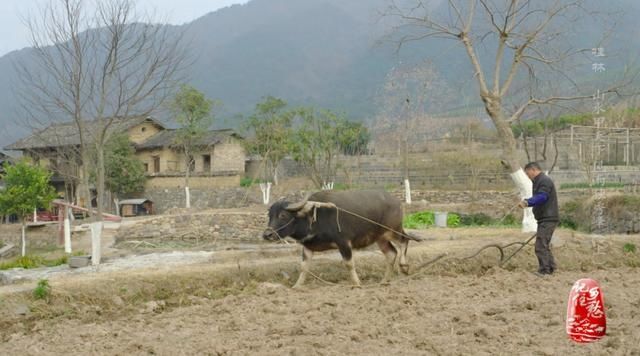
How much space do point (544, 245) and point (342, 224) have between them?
10.5ft

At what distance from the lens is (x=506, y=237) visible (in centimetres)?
1416

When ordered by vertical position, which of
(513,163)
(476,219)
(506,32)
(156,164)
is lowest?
(476,219)

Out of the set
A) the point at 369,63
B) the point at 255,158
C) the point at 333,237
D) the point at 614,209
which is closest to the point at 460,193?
the point at 614,209

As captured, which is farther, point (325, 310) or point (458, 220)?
point (458, 220)

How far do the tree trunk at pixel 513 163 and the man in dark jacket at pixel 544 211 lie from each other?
11.9 ft

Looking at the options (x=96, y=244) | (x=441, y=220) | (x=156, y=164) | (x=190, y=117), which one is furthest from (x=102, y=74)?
(x=156, y=164)

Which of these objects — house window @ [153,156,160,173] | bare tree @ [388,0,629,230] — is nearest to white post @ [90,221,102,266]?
bare tree @ [388,0,629,230]

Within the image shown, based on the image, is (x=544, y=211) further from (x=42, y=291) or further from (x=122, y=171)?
(x=122, y=171)

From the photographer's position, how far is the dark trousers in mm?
10081

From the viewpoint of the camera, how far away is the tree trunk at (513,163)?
1388 cm

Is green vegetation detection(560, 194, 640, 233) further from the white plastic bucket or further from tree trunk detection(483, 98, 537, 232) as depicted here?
tree trunk detection(483, 98, 537, 232)

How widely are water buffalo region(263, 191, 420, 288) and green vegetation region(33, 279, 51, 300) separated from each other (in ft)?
10.2

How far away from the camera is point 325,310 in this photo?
7527mm

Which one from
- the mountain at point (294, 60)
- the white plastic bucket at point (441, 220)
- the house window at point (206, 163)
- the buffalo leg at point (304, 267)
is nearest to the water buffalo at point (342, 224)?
→ the buffalo leg at point (304, 267)
